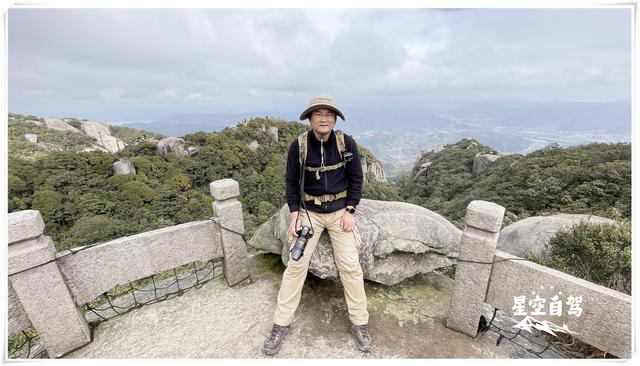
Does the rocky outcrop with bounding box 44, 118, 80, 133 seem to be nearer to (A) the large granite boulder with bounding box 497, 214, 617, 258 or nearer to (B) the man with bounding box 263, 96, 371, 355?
(B) the man with bounding box 263, 96, 371, 355

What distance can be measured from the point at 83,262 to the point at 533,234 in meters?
8.83

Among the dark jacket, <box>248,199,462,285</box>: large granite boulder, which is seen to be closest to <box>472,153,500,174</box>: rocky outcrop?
<box>248,199,462,285</box>: large granite boulder

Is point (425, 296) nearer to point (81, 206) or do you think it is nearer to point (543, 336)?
point (543, 336)

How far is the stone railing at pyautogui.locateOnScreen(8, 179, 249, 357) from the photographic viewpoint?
2.58 metres

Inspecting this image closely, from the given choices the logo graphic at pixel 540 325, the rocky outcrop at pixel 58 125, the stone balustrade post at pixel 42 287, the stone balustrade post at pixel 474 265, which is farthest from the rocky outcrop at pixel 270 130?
the logo graphic at pixel 540 325

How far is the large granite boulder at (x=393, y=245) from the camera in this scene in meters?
3.38

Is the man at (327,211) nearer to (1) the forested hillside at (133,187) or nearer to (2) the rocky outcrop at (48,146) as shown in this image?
(1) the forested hillside at (133,187)

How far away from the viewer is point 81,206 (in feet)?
75.0

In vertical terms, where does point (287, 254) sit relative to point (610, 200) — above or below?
above

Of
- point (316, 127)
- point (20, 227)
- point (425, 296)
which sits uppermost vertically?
point (316, 127)

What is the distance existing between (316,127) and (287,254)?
177cm

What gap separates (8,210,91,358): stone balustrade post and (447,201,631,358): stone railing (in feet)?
13.5

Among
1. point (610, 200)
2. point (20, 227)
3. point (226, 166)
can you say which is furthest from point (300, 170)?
point (226, 166)

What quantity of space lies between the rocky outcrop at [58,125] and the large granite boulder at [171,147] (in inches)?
1163
